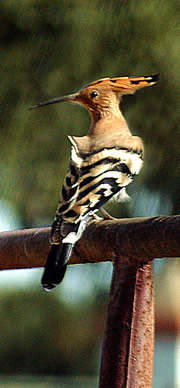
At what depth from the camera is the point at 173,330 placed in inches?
146

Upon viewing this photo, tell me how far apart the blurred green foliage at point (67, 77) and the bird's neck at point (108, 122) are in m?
0.54

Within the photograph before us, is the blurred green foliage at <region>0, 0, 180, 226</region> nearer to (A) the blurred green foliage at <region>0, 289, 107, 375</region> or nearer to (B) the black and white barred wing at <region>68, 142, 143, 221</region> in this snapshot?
(B) the black and white barred wing at <region>68, 142, 143, 221</region>

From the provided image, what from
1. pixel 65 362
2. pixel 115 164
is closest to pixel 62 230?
pixel 115 164

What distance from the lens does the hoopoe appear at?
65 cm

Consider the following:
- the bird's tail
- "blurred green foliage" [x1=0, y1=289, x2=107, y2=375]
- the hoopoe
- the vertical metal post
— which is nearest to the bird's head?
the hoopoe

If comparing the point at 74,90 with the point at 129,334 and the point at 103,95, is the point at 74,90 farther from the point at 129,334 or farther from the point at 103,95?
the point at 129,334

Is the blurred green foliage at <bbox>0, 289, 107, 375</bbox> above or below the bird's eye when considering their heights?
below

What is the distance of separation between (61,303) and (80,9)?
2.36 metres

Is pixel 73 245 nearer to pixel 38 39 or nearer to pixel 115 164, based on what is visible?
pixel 115 164

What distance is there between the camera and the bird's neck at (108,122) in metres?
1.07

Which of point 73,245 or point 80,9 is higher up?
→ point 80,9

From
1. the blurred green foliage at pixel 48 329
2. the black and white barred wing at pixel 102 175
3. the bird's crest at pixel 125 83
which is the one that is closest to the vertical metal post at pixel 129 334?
the black and white barred wing at pixel 102 175

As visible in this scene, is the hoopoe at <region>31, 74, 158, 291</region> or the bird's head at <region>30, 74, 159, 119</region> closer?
the hoopoe at <region>31, 74, 158, 291</region>

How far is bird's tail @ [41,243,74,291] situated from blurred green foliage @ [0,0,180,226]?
986mm
